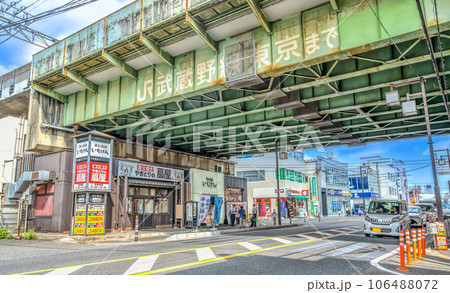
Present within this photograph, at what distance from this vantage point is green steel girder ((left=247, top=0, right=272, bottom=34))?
484 inches

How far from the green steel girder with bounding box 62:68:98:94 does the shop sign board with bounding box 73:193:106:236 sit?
6519 mm

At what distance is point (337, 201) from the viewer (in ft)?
223

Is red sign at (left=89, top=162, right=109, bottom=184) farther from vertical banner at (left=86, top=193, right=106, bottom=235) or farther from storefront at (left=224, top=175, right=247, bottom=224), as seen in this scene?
storefront at (left=224, top=175, right=247, bottom=224)

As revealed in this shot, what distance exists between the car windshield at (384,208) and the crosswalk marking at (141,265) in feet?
42.3

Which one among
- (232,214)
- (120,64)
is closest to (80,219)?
(120,64)

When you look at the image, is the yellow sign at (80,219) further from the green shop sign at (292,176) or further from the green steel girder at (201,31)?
the green shop sign at (292,176)

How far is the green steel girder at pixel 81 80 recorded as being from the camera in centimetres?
1873

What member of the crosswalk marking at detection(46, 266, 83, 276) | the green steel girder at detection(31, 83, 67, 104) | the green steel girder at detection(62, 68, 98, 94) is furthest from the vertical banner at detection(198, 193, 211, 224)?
the crosswalk marking at detection(46, 266, 83, 276)

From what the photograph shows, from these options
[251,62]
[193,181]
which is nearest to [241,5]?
[251,62]

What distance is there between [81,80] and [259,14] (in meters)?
12.1

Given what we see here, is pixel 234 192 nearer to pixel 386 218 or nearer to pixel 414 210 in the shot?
pixel 414 210

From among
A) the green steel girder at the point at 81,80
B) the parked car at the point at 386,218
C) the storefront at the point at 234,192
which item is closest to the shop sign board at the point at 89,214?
the green steel girder at the point at 81,80
